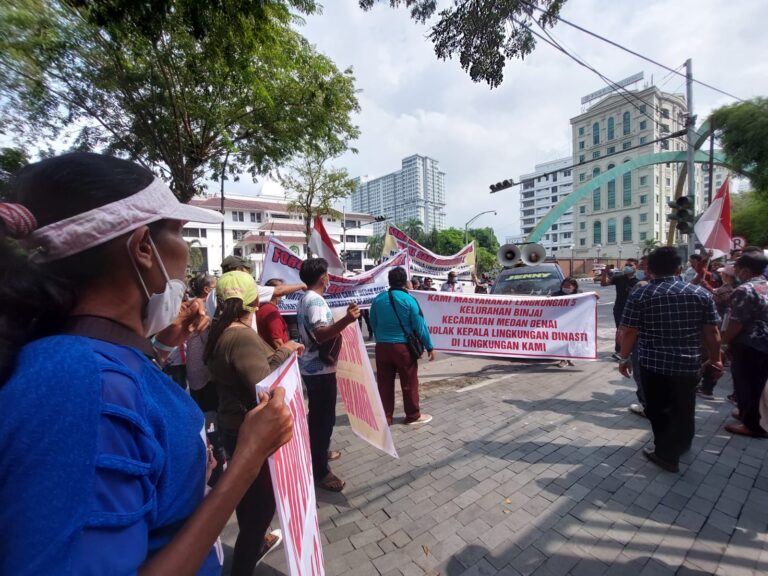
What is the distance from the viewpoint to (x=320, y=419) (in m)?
3.23

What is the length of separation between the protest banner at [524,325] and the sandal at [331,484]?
3537 millimetres

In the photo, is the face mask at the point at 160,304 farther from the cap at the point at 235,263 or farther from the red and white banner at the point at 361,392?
the cap at the point at 235,263

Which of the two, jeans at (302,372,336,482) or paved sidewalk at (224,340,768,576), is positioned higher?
jeans at (302,372,336,482)

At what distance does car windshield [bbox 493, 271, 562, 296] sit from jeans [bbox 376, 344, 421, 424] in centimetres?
443

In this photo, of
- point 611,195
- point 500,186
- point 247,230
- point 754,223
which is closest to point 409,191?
point 611,195

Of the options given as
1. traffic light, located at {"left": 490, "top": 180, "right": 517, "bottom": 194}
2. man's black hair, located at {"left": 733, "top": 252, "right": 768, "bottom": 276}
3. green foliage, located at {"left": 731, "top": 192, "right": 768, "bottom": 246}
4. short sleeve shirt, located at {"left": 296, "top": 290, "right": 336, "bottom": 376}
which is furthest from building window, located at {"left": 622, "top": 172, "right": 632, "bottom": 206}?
short sleeve shirt, located at {"left": 296, "top": 290, "right": 336, "bottom": 376}

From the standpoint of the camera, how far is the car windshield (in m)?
7.93

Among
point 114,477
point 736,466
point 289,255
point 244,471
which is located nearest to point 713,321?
point 736,466

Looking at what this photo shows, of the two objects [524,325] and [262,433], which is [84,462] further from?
[524,325]

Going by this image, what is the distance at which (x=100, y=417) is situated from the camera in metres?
0.71

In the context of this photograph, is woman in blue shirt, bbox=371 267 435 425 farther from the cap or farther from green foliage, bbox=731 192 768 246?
green foliage, bbox=731 192 768 246

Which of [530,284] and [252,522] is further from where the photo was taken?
[530,284]

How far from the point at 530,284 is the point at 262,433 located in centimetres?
788

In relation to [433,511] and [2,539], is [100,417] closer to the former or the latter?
[2,539]
